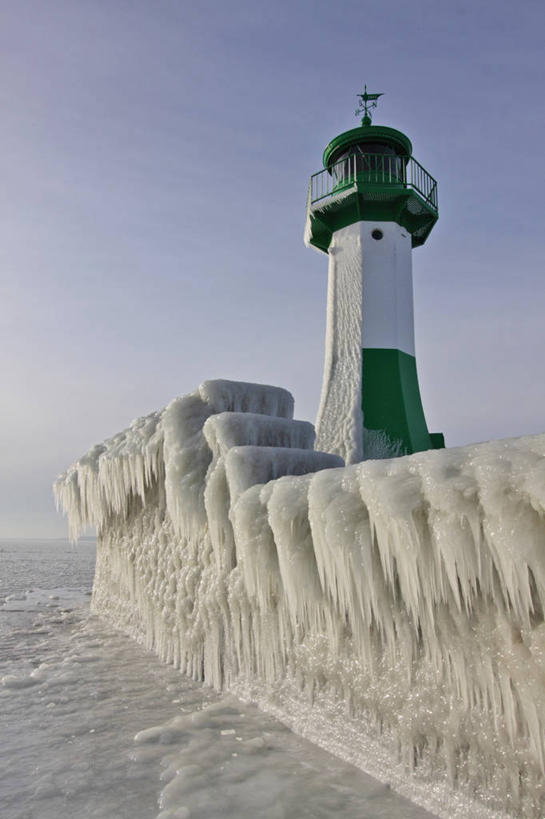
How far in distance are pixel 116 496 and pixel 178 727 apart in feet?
10.9

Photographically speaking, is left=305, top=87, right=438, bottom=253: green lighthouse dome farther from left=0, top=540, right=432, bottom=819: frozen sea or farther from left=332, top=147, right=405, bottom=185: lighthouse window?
left=0, top=540, right=432, bottom=819: frozen sea

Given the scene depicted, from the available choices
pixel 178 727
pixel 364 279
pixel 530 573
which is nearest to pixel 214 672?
pixel 178 727

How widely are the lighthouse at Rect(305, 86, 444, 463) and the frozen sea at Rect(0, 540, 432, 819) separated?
9.18 meters

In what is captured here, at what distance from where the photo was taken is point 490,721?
216 centimetres

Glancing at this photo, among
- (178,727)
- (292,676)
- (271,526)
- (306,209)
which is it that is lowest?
(178,727)

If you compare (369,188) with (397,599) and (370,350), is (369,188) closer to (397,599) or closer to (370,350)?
(370,350)

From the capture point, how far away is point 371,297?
46.4ft

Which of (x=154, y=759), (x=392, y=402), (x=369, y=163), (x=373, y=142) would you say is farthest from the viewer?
(x=373, y=142)

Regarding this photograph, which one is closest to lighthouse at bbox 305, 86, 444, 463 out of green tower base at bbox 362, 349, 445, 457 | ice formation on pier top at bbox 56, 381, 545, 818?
green tower base at bbox 362, 349, 445, 457

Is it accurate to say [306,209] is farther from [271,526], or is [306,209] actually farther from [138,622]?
[271,526]

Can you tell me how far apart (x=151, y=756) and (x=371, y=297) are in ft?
42.9

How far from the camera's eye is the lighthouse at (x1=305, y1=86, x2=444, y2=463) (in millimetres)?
13234

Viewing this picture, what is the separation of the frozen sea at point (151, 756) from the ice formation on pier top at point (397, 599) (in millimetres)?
286

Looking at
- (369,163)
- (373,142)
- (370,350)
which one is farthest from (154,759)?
(373,142)
